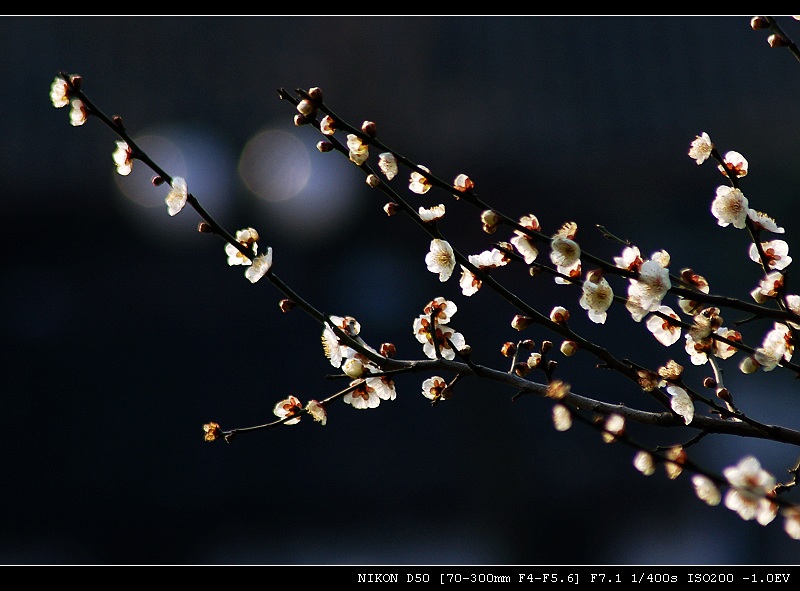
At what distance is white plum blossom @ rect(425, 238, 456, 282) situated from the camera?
1.16 metres

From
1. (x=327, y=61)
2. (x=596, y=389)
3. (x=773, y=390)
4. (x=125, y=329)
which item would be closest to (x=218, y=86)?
(x=327, y=61)

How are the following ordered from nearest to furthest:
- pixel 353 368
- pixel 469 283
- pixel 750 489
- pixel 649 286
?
pixel 750 489 → pixel 649 286 → pixel 353 368 → pixel 469 283

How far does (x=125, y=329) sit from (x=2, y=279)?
1.29 metres

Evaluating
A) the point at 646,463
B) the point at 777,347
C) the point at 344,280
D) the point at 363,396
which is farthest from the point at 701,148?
the point at 344,280

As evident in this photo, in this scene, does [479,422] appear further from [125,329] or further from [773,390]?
[125,329]

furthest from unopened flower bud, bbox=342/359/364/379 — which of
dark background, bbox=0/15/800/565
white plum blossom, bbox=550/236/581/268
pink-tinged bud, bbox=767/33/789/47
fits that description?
dark background, bbox=0/15/800/565

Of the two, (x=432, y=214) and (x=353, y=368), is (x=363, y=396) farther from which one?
(x=432, y=214)

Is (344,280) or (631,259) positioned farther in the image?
(344,280)

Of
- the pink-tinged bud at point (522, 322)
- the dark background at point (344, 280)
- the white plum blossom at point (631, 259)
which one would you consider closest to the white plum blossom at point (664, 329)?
the white plum blossom at point (631, 259)

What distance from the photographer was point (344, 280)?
7.87m

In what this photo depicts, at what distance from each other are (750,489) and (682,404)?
0.24m

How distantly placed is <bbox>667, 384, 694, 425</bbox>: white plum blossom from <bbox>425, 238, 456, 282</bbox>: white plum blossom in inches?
14.2

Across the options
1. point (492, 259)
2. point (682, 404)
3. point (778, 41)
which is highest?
point (778, 41)

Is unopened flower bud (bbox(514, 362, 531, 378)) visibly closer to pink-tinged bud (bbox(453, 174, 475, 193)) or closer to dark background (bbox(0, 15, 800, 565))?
pink-tinged bud (bbox(453, 174, 475, 193))
